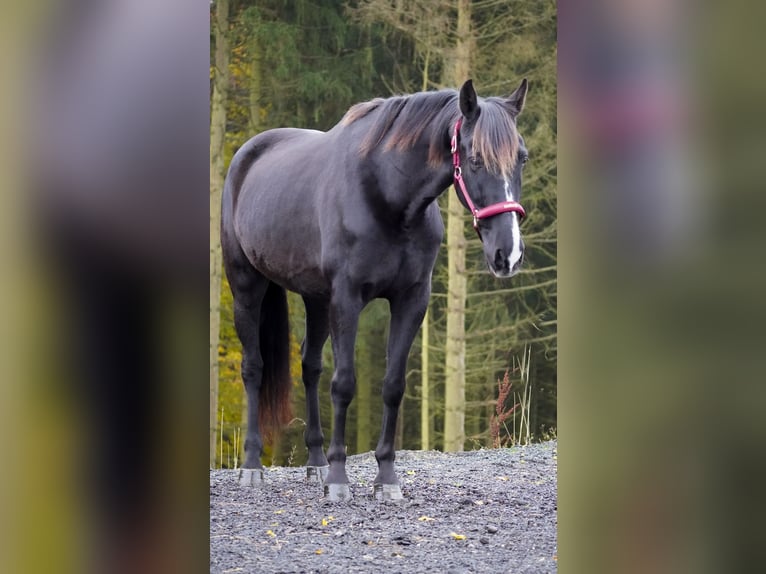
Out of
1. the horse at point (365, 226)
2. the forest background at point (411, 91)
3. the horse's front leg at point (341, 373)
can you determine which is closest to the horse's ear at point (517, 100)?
the horse at point (365, 226)

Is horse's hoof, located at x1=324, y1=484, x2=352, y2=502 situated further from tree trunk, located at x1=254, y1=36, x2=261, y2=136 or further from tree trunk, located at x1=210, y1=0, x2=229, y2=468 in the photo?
tree trunk, located at x1=254, y1=36, x2=261, y2=136

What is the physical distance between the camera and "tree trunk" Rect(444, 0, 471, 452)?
8.38 meters

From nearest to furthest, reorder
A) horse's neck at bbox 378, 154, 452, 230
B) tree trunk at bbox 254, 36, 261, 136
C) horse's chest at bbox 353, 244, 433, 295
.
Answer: horse's neck at bbox 378, 154, 452, 230
horse's chest at bbox 353, 244, 433, 295
tree trunk at bbox 254, 36, 261, 136

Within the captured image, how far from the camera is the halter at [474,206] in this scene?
4102 millimetres

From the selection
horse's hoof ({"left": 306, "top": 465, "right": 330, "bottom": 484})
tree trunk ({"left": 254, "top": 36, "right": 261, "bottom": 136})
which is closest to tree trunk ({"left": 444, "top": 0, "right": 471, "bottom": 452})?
tree trunk ({"left": 254, "top": 36, "right": 261, "bottom": 136})

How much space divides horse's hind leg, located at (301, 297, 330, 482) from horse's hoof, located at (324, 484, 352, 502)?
781 mm

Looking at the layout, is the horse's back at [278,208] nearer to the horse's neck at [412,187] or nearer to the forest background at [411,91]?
the horse's neck at [412,187]

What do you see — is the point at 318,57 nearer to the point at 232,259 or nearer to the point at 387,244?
the point at 232,259

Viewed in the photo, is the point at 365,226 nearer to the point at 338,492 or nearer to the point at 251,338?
the point at 338,492

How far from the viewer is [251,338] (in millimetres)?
5988

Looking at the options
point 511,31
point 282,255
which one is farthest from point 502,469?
point 511,31

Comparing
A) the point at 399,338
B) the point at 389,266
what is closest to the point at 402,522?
the point at 399,338
